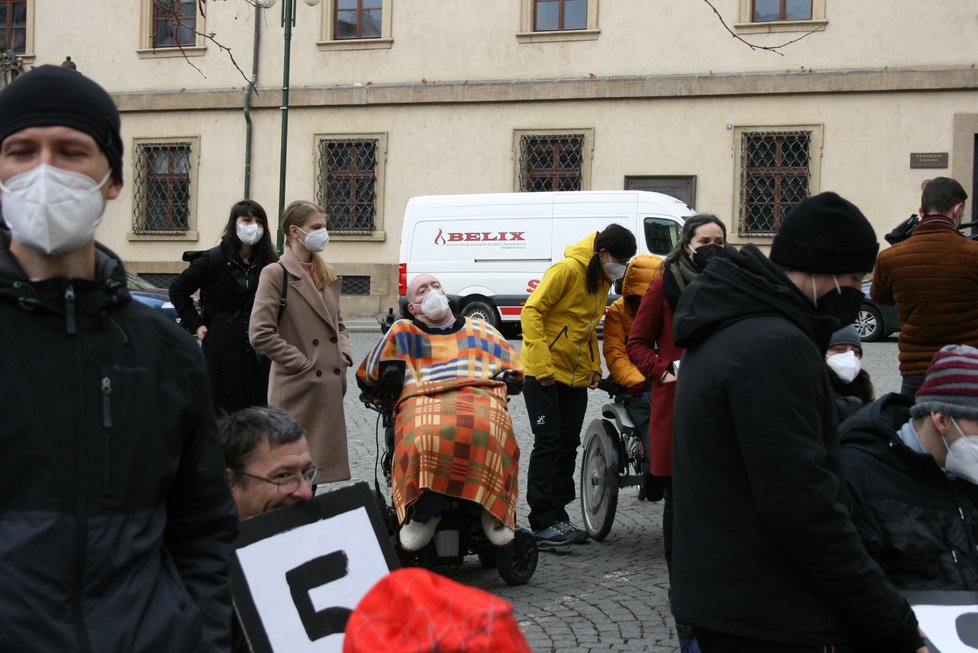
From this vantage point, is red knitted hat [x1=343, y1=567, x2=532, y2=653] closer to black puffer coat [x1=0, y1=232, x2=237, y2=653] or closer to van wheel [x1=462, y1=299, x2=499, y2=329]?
black puffer coat [x1=0, y1=232, x2=237, y2=653]

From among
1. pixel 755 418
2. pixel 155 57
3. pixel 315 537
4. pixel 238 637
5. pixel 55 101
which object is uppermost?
pixel 155 57

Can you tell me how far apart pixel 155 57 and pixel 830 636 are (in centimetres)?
2775

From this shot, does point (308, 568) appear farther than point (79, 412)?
Yes

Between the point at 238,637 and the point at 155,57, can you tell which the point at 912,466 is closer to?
the point at 238,637

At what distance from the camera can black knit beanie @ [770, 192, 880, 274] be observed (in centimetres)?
300

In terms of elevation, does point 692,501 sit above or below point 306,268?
below

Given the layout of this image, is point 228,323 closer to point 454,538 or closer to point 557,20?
point 454,538

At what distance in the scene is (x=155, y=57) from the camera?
93.6 feet

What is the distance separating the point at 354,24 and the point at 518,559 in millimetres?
22651

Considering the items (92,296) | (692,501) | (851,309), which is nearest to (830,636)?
(692,501)

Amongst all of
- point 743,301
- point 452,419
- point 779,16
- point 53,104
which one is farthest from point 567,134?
point 53,104

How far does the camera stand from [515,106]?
26.0 meters

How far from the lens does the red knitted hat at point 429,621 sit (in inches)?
55.6

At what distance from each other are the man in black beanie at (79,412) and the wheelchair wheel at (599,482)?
208 inches
